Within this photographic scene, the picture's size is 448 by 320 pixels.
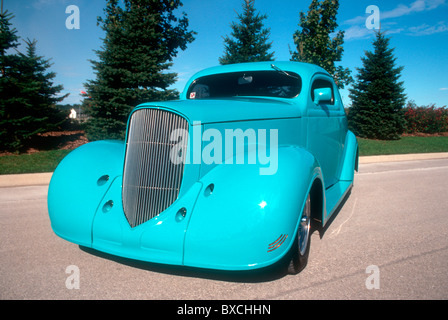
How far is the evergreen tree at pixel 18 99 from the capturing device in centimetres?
909

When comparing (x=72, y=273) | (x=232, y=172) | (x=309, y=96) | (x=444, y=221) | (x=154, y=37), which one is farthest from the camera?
(x=154, y=37)

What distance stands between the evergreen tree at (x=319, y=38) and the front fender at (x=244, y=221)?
12.6m

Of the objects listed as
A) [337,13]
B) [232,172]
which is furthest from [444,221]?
[337,13]

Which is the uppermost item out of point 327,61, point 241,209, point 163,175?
point 327,61

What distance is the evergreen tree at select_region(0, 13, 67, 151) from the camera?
29.8 ft

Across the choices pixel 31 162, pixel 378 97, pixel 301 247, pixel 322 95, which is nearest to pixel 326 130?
pixel 322 95

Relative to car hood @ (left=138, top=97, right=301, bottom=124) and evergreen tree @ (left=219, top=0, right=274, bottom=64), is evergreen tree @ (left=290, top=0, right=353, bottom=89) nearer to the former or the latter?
evergreen tree @ (left=219, top=0, right=274, bottom=64)

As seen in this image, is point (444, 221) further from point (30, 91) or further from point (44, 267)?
point (30, 91)

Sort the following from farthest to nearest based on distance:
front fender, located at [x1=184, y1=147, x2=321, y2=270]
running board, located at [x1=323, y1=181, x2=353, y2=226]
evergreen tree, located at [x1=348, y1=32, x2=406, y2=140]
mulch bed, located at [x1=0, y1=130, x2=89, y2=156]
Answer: evergreen tree, located at [x1=348, y1=32, x2=406, y2=140]
mulch bed, located at [x1=0, y1=130, x2=89, y2=156]
running board, located at [x1=323, y1=181, x2=353, y2=226]
front fender, located at [x1=184, y1=147, x2=321, y2=270]

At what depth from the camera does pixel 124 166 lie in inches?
101

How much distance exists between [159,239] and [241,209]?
0.62 m

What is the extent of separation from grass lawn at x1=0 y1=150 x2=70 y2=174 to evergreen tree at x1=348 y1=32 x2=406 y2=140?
53.0 ft

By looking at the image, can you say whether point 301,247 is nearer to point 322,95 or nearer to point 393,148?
point 322,95

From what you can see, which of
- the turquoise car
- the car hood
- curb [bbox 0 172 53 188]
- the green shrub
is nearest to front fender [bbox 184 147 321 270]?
the turquoise car
